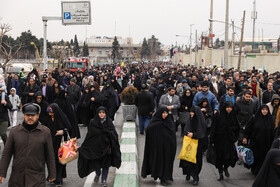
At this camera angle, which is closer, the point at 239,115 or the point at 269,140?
the point at 269,140

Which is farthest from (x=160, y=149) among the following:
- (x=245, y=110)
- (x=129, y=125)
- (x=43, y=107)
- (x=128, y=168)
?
(x=129, y=125)

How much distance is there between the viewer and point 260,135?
7.76 meters

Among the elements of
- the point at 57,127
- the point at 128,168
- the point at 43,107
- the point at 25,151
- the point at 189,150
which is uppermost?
the point at 43,107

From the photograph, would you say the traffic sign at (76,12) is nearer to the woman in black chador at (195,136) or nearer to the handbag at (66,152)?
the woman in black chador at (195,136)

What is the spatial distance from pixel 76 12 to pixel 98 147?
22.5m

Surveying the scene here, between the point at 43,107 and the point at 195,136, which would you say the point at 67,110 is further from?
the point at 195,136

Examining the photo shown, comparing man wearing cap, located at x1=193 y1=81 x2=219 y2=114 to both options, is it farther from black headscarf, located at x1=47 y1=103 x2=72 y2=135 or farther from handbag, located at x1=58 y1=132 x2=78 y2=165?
handbag, located at x1=58 y1=132 x2=78 y2=165

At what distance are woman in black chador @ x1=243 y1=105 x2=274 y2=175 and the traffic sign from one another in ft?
72.1

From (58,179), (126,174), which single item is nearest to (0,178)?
(58,179)

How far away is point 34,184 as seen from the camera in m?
4.85

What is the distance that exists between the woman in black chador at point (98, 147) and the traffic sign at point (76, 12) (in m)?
21.9

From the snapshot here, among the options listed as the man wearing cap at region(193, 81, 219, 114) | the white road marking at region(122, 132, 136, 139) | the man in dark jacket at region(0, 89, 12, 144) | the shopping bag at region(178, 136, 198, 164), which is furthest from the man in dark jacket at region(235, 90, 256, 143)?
the man in dark jacket at region(0, 89, 12, 144)

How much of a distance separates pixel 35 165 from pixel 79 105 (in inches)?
300

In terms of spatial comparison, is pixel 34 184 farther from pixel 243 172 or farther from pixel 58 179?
pixel 243 172
